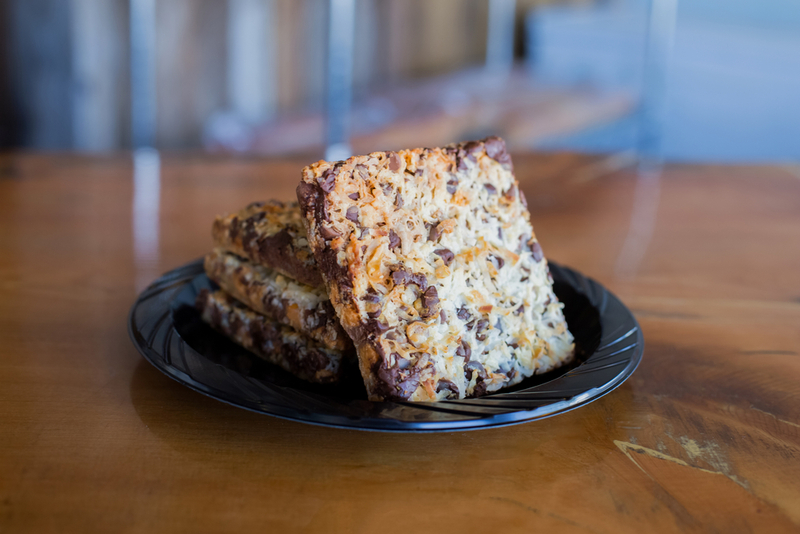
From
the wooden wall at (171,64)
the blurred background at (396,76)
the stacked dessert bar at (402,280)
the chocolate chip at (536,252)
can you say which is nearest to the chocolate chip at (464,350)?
the stacked dessert bar at (402,280)

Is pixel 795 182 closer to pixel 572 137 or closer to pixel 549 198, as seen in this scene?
pixel 549 198

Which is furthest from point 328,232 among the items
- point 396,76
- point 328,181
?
point 396,76

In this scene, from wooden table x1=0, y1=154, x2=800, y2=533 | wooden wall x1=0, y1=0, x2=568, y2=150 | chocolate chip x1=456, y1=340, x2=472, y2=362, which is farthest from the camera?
wooden wall x1=0, y1=0, x2=568, y2=150

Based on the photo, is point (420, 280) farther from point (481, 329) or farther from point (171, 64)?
point (171, 64)

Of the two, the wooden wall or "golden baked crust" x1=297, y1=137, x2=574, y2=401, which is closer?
"golden baked crust" x1=297, y1=137, x2=574, y2=401

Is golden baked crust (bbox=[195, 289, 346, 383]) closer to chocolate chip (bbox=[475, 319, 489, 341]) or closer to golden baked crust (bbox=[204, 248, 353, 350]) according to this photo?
golden baked crust (bbox=[204, 248, 353, 350])

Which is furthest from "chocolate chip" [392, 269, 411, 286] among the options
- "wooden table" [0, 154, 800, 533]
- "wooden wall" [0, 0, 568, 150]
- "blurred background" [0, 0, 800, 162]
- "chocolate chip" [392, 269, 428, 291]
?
"wooden wall" [0, 0, 568, 150]

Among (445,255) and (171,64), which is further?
(171,64)
